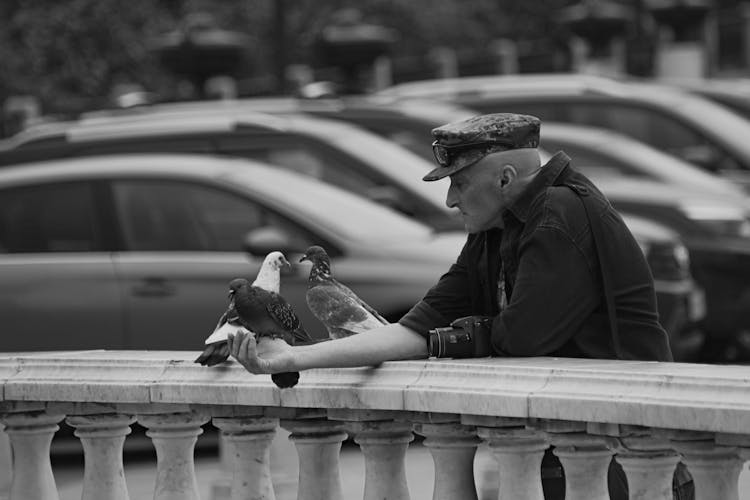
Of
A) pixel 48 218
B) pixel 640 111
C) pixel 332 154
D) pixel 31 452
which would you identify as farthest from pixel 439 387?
pixel 640 111

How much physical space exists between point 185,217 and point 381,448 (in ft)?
17.0

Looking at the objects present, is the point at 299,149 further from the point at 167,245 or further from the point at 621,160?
the point at 621,160

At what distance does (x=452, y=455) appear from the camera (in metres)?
4.12

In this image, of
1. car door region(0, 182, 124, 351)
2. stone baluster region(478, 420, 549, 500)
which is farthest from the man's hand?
car door region(0, 182, 124, 351)

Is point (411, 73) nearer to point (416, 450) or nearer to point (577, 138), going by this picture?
point (577, 138)

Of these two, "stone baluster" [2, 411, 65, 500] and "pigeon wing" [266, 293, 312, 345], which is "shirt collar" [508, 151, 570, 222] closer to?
"pigeon wing" [266, 293, 312, 345]

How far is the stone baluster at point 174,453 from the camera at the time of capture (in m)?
4.56

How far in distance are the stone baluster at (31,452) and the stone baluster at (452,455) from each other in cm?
119

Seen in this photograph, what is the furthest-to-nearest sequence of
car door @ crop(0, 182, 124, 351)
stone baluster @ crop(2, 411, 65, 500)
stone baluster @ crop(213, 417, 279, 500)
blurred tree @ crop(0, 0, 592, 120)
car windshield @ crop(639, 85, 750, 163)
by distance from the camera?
blurred tree @ crop(0, 0, 592, 120) → car windshield @ crop(639, 85, 750, 163) → car door @ crop(0, 182, 124, 351) → stone baluster @ crop(2, 411, 65, 500) → stone baluster @ crop(213, 417, 279, 500)

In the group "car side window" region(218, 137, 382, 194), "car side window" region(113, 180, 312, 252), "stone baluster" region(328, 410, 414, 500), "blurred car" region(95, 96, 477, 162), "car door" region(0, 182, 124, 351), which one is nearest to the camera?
"stone baluster" region(328, 410, 414, 500)

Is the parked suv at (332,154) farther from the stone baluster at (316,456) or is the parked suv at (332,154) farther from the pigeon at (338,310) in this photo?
the stone baluster at (316,456)

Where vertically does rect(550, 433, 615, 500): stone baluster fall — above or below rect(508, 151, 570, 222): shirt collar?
below

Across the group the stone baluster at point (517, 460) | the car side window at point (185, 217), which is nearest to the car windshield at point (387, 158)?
the car side window at point (185, 217)

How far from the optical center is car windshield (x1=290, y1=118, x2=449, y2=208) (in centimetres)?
1070
